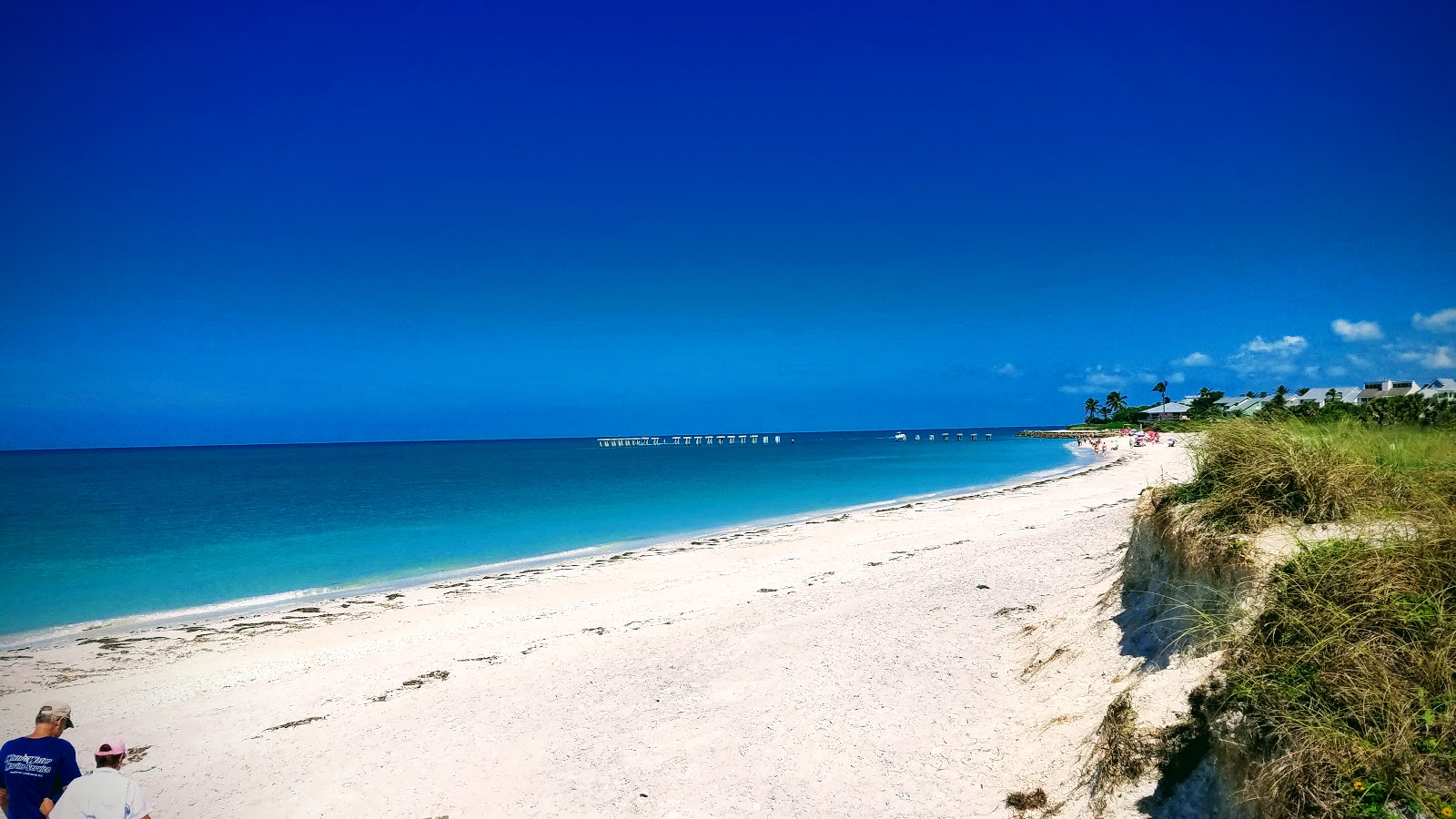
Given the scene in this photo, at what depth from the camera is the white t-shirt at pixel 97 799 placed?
427cm

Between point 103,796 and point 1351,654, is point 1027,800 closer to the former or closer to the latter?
point 1351,654

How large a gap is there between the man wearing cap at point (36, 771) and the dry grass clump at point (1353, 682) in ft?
23.3

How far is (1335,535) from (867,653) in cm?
499

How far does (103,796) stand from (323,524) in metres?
29.5

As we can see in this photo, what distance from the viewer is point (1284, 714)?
11.0ft

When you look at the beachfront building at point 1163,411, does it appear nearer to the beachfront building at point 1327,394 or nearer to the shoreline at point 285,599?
the beachfront building at point 1327,394

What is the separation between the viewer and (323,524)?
30.2m

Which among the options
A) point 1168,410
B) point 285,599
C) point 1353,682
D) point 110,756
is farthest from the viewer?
point 1168,410

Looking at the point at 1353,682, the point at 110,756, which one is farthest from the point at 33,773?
the point at 1353,682

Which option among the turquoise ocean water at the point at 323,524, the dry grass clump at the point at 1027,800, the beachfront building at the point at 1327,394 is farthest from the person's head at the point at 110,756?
the beachfront building at the point at 1327,394

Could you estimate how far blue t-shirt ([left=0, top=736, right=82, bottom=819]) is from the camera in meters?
4.49

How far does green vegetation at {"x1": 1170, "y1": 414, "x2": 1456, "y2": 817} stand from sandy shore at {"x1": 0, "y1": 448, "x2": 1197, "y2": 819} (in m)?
0.85

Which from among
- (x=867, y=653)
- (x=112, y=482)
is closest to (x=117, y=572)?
(x=867, y=653)

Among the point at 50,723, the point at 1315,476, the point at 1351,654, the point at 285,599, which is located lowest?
the point at 285,599
